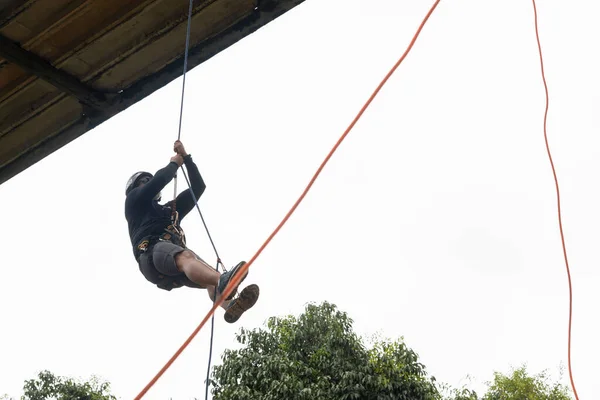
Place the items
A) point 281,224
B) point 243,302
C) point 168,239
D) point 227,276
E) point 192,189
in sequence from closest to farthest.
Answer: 1. point 281,224
2. point 227,276
3. point 243,302
4. point 168,239
5. point 192,189

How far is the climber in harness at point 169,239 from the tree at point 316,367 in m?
7.26

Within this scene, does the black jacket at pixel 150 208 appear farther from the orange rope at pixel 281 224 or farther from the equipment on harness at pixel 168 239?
the orange rope at pixel 281 224

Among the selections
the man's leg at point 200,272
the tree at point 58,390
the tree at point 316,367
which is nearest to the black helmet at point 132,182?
the man's leg at point 200,272

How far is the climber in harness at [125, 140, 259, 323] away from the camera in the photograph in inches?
140

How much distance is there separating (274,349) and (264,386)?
92cm

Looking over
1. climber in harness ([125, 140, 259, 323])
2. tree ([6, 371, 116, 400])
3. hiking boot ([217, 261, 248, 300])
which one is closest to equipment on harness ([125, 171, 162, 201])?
climber in harness ([125, 140, 259, 323])

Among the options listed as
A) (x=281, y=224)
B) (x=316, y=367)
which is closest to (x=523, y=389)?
(x=316, y=367)

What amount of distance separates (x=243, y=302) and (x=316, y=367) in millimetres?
8432

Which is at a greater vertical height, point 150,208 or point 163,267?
point 150,208

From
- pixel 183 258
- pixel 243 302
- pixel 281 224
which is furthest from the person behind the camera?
pixel 183 258

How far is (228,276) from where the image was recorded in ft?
11.0

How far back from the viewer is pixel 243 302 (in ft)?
A: 11.5

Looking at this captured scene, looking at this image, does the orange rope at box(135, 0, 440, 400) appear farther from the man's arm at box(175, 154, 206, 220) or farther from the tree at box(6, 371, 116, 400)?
the tree at box(6, 371, 116, 400)

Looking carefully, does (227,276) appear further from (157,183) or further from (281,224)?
(281,224)
